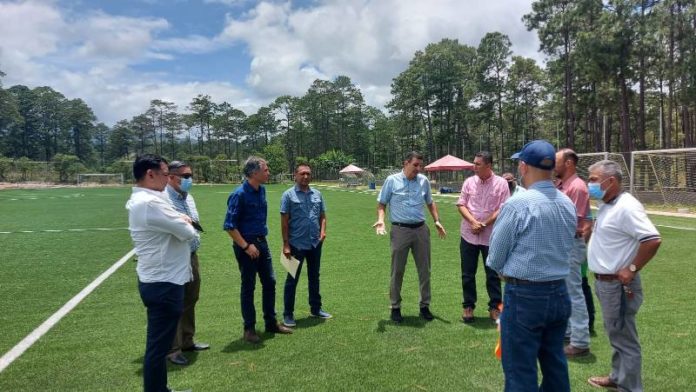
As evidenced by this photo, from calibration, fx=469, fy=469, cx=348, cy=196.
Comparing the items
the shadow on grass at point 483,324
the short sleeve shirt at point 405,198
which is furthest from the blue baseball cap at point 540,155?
the shadow on grass at point 483,324

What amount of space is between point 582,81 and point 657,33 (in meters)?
10.8

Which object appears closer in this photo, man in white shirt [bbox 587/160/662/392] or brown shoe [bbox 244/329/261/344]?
man in white shirt [bbox 587/160/662/392]

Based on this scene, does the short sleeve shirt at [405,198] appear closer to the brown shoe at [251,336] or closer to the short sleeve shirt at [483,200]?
the short sleeve shirt at [483,200]

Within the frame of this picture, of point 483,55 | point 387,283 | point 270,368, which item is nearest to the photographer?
point 270,368

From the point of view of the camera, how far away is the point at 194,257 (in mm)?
4891

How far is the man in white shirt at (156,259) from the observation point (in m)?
3.30

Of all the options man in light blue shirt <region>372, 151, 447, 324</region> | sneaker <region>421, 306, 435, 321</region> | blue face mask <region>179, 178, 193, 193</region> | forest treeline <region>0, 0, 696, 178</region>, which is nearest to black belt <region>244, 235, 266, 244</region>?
blue face mask <region>179, 178, 193, 193</region>

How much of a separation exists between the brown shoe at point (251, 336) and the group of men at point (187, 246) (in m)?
0.01

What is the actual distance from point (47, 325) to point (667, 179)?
24067 millimetres

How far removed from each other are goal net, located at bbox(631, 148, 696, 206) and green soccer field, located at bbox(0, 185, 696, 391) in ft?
43.1

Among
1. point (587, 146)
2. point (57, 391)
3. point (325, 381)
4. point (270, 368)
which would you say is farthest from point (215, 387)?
point (587, 146)

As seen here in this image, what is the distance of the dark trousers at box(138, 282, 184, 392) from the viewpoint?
11.1 feet

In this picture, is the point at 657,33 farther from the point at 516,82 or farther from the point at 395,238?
the point at 395,238

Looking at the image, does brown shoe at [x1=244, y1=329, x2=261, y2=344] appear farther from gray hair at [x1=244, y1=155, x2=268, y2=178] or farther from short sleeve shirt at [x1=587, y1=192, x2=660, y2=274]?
short sleeve shirt at [x1=587, y1=192, x2=660, y2=274]
